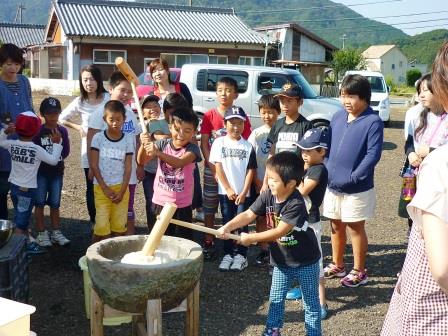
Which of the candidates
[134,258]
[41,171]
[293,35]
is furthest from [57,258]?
[293,35]

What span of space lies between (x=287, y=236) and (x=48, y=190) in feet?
8.01

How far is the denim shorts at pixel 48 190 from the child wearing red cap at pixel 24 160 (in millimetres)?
157

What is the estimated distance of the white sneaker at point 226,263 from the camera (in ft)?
13.8

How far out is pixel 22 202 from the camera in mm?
4234

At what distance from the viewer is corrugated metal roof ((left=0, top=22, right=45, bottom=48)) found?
38.5 meters

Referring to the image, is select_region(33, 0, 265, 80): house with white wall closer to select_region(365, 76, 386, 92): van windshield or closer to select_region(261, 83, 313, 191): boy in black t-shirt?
select_region(365, 76, 386, 92): van windshield

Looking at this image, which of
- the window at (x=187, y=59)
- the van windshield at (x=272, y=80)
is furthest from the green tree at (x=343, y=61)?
the van windshield at (x=272, y=80)

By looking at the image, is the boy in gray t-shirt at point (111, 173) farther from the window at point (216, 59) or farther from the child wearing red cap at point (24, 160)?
the window at point (216, 59)

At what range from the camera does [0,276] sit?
293cm

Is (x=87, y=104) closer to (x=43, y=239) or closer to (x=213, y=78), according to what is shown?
(x=43, y=239)

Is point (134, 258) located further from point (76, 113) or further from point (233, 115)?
point (76, 113)

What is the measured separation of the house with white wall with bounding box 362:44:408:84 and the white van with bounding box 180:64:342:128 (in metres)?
66.8

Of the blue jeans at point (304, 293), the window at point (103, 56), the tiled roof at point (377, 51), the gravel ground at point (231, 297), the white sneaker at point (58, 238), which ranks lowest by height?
the gravel ground at point (231, 297)

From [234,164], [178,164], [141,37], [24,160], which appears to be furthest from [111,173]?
[141,37]
